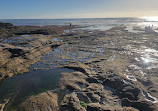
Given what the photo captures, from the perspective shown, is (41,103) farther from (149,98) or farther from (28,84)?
(149,98)

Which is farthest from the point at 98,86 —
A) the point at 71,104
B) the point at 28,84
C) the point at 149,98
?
the point at 28,84

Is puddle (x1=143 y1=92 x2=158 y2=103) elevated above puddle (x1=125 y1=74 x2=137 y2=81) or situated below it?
below

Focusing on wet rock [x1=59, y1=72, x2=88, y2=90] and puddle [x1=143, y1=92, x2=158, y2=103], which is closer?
puddle [x1=143, y1=92, x2=158, y2=103]

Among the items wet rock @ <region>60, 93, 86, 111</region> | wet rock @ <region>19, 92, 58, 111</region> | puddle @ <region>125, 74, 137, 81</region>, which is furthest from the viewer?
puddle @ <region>125, 74, 137, 81</region>

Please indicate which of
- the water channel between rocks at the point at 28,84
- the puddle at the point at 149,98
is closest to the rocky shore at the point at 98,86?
the puddle at the point at 149,98

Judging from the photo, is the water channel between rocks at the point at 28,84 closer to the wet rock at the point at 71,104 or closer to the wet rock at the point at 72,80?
the wet rock at the point at 72,80

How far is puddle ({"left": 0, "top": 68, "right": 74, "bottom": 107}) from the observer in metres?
7.10

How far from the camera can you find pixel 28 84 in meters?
8.33

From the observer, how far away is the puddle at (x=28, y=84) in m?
7.10

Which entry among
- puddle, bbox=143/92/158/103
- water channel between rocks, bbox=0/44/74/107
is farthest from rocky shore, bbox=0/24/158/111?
water channel between rocks, bbox=0/44/74/107

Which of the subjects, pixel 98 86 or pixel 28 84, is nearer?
pixel 98 86

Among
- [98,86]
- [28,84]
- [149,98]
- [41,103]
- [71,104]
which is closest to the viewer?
[71,104]

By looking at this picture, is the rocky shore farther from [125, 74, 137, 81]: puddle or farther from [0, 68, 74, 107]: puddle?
[0, 68, 74, 107]: puddle

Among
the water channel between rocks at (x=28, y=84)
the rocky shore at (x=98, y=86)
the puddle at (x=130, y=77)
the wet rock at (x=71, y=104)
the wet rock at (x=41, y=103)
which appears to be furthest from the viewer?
the puddle at (x=130, y=77)
